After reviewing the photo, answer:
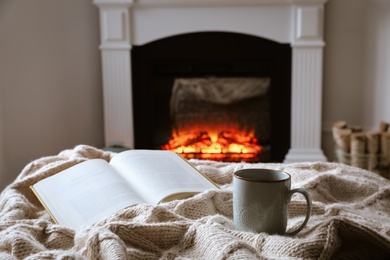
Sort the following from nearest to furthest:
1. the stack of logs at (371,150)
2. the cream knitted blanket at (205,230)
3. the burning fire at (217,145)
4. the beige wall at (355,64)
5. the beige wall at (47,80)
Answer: the cream knitted blanket at (205,230) < the stack of logs at (371,150) < the beige wall at (47,80) < the beige wall at (355,64) < the burning fire at (217,145)

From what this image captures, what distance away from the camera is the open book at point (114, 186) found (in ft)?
2.40

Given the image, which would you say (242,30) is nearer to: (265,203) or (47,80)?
(47,80)

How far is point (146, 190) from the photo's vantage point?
0.80 metres

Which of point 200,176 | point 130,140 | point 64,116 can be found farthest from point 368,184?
point 64,116

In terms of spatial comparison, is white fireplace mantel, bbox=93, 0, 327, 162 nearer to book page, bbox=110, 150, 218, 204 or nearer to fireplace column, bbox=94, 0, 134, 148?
fireplace column, bbox=94, 0, 134, 148

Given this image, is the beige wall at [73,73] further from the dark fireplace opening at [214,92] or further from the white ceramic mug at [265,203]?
the white ceramic mug at [265,203]

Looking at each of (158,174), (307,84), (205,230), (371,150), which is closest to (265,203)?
(205,230)

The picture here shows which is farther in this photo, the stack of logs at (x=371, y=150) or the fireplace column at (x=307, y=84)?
the fireplace column at (x=307, y=84)

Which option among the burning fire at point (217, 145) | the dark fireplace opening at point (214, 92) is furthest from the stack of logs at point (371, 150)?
the burning fire at point (217, 145)

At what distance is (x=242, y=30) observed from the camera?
2.56 metres

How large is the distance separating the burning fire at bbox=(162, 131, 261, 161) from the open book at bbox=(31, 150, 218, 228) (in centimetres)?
175

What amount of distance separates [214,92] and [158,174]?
1.87m

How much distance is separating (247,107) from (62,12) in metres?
1.20

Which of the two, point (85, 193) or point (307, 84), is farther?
point (307, 84)
